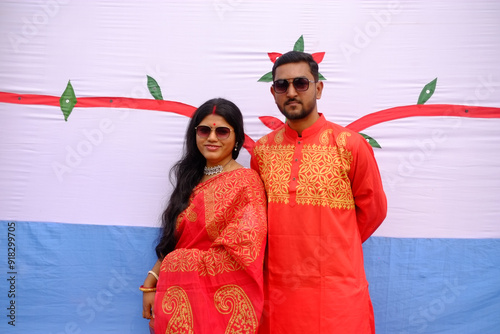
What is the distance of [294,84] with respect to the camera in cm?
167

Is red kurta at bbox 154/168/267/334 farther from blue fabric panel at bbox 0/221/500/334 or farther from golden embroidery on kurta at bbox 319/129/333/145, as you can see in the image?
blue fabric panel at bbox 0/221/500/334

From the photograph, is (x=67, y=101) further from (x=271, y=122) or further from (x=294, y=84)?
(x=294, y=84)

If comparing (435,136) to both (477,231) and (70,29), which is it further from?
(70,29)

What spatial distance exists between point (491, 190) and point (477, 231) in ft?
0.81

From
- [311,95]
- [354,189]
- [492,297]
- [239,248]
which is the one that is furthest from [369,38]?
[492,297]

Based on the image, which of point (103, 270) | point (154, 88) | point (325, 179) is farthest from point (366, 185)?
point (103, 270)

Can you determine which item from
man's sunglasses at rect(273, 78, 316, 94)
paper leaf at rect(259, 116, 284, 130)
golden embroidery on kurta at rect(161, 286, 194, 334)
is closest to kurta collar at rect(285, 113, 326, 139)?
man's sunglasses at rect(273, 78, 316, 94)

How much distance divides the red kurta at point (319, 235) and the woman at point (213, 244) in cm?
12

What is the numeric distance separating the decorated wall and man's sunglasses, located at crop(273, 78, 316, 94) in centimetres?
62

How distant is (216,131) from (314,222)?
612mm

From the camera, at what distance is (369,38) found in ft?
7.46

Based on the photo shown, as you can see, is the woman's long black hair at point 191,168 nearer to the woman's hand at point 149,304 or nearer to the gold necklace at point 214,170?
the gold necklace at point 214,170

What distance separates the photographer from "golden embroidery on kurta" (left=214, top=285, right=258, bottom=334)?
1549mm

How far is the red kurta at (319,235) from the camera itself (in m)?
1.63
